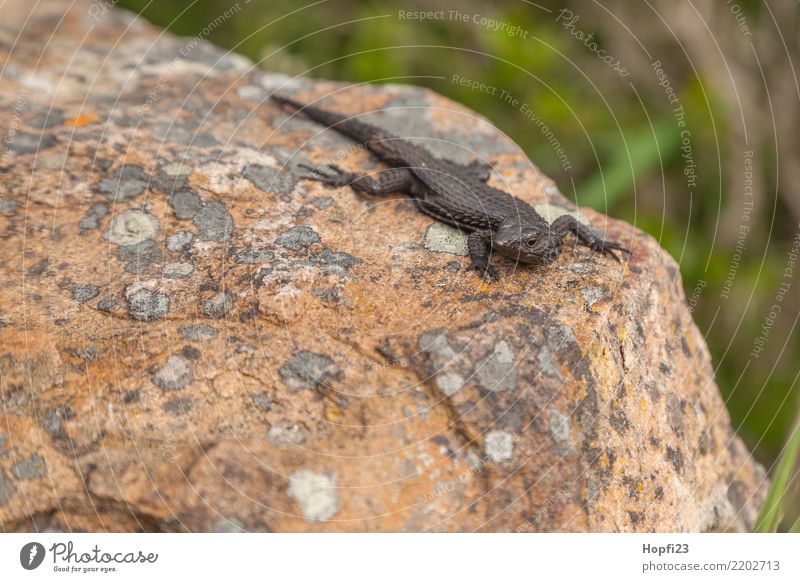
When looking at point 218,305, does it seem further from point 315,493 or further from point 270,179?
point 270,179

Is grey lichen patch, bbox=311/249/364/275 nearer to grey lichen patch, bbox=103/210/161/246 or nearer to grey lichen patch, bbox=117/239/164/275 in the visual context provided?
grey lichen patch, bbox=117/239/164/275

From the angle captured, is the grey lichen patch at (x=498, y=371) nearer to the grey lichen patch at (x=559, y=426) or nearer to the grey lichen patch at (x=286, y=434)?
the grey lichen patch at (x=559, y=426)

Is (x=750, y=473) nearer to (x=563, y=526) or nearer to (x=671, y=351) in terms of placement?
(x=671, y=351)

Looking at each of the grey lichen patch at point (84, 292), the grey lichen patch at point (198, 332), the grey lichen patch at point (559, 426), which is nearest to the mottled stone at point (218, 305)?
the grey lichen patch at point (198, 332)

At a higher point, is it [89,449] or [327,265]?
[327,265]

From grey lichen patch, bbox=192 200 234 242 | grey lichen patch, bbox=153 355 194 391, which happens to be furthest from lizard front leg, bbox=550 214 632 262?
grey lichen patch, bbox=153 355 194 391

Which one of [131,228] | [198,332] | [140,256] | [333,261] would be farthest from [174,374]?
[131,228]

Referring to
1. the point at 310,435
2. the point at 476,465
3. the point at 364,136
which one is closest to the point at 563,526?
the point at 476,465
